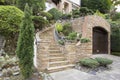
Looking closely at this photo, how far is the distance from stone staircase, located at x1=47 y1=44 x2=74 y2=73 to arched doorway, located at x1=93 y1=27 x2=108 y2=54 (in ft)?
13.8

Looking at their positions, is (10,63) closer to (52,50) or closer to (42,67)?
(42,67)

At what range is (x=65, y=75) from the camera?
6.13 m

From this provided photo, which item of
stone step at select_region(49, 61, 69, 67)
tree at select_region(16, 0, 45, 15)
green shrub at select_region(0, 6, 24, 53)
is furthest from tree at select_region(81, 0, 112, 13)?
green shrub at select_region(0, 6, 24, 53)

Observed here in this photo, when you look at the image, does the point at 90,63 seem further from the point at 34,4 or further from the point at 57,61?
the point at 34,4

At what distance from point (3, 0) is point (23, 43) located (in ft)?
26.3

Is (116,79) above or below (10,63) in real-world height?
below

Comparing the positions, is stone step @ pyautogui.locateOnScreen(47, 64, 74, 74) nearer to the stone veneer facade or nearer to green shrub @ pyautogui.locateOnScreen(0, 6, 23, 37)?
the stone veneer facade

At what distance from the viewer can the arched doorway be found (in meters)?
Answer: 11.3

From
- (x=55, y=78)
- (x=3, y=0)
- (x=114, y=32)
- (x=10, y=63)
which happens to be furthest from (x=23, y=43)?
(x=114, y=32)

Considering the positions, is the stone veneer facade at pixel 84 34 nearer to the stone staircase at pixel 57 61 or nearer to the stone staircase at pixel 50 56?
the stone staircase at pixel 57 61

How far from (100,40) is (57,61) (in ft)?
19.8

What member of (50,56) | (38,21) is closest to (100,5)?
(38,21)

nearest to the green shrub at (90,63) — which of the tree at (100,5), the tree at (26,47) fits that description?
the tree at (26,47)

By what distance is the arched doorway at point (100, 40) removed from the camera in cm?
1130
